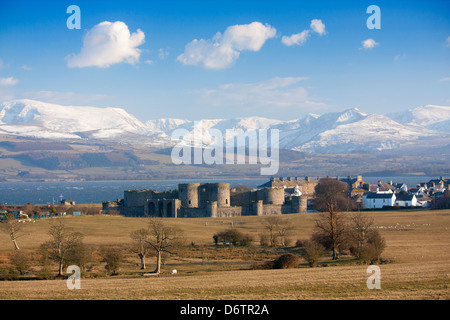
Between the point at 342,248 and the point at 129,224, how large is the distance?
2754 centimetres

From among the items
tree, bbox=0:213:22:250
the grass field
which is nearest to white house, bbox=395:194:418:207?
the grass field

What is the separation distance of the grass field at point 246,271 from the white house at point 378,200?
22.4m

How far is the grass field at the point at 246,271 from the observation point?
19.2m

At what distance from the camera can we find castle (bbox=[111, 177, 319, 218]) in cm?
7075

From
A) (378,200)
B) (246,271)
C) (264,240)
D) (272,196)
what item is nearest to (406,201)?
(378,200)

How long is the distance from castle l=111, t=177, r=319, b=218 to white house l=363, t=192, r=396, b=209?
A: 19.9m

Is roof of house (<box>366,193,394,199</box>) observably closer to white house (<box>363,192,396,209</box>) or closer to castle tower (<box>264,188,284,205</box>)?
white house (<box>363,192,396,209</box>)

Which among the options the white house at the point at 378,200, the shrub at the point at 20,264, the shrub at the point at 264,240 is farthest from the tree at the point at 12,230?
the white house at the point at 378,200

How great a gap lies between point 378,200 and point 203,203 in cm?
3386

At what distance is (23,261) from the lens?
3219 centimetres

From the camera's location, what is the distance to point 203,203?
73188mm

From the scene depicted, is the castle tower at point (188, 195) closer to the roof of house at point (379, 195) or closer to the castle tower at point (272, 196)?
the castle tower at point (272, 196)
